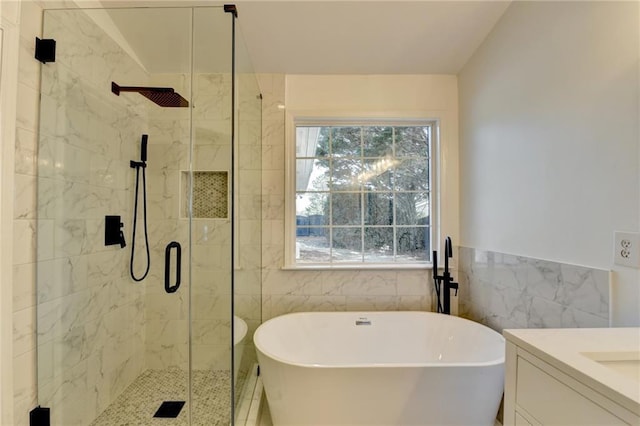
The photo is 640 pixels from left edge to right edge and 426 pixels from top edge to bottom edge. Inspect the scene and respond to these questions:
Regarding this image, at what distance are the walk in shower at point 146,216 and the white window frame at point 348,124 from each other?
0.26 meters

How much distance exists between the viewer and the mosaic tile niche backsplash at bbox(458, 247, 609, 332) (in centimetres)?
123

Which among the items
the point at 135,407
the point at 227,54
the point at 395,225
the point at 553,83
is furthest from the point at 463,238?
the point at 135,407

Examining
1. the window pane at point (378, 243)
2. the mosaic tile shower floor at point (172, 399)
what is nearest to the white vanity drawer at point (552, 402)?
the mosaic tile shower floor at point (172, 399)

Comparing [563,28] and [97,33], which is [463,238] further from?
[97,33]

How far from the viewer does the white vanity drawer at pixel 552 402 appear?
0.62m

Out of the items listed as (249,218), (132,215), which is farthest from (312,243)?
(132,215)

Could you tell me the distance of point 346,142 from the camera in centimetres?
254

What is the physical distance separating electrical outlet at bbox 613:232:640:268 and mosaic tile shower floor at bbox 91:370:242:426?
73.5 inches

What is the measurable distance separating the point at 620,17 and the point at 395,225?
1739 millimetres

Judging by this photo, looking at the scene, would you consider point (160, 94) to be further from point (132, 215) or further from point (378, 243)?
point (378, 243)

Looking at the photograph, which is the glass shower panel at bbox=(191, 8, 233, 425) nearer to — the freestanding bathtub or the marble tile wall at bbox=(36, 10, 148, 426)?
the freestanding bathtub

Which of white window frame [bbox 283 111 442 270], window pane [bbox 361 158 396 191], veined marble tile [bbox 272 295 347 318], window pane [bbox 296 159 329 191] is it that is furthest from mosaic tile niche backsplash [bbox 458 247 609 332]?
window pane [bbox 296 159 329 191]

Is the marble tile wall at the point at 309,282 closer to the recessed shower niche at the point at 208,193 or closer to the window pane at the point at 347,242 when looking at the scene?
the window pane at the point at 347,242

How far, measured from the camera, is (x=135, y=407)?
186 centimetres
